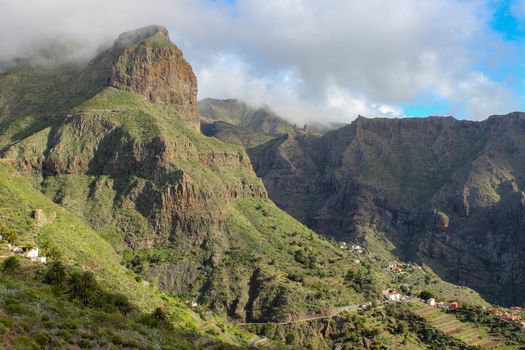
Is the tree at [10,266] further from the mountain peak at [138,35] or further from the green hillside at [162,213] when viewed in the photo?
the mountain peak at [138,35]

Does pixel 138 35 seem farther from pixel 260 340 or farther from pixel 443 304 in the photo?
pixel 443 304

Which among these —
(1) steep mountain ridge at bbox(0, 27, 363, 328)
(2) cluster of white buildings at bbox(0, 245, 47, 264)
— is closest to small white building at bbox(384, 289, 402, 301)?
(1) steep mountain ridge at bbox(0, 27, 363, 328)

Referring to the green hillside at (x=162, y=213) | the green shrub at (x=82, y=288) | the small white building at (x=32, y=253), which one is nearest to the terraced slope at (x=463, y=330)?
the green hillside at (x=162, y=213)

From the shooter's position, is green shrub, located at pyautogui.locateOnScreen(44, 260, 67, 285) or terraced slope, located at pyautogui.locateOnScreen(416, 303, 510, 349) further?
terraced slope, located at pyautogui.locateOnScreen(416, 303, 510, 349)

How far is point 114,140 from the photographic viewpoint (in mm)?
142750

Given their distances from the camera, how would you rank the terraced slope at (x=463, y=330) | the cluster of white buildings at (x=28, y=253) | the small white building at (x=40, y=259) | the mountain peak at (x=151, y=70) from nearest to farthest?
the small white building at (x=40, y=259), the cluster of white buildings at (x=28, y=253), the terraced slope at (x=463, y=330), the mountain peak at (x=151, y=70)

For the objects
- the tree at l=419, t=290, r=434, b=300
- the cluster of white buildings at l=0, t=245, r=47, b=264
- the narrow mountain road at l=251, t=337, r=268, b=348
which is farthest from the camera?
the tree at l=419, t=290, r=434, b=300

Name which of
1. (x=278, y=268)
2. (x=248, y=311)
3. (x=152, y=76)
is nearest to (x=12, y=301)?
(x=248, y=311)

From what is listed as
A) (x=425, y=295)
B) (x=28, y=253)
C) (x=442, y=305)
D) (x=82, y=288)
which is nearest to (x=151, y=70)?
(x=425, y=295)

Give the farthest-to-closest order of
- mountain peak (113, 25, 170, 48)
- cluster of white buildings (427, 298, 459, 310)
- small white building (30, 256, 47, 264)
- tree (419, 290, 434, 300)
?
1. mountain peak (113, 25, 170, 48)
2. tree (419, 290, 434, 300)
3. cluster of white buildings (427, 298, 459, 310)
4. small white building (30, 256, 47, 264)

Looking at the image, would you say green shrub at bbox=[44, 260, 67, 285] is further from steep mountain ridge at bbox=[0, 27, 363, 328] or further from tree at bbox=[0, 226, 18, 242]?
steep mountain ridge at bbox=[0, 27, 363, 328]

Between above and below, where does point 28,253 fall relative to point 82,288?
above

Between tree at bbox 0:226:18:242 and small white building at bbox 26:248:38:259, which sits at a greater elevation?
tree at bbox 0:226:18:242

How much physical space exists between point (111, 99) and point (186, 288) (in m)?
65.6
